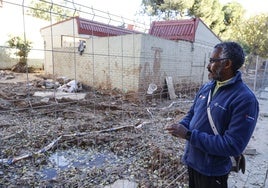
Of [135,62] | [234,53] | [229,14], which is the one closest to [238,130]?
[234,53]

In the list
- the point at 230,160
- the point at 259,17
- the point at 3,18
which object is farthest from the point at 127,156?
the point at 259,17

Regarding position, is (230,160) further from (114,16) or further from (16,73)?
(16,73)

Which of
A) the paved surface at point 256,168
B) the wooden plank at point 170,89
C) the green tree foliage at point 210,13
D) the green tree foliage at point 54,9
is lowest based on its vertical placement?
the paved surface at point 256,168

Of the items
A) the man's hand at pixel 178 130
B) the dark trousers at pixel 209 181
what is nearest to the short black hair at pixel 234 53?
the man's hand at pixel 178 130

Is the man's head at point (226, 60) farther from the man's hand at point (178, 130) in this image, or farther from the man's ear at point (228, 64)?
the man's hand at point (178, 130)

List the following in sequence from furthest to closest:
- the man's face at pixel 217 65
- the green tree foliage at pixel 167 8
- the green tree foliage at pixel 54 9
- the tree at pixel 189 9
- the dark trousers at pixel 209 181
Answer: the tree at pixel 189 9, the green tree foliage at pixel 167 8, the green tree foliage at pixel 54 9, the dark trousers at pixel 209 181, the man's face at pixel 217 65

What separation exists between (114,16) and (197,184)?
107 inches

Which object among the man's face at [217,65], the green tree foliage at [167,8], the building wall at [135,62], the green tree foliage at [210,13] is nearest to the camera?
the man's face at [217,65]

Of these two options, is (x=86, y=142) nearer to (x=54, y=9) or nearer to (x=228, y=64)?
(x=54, y=9)

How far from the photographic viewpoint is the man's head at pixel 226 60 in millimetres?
1351

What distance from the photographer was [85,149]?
11.9 feet

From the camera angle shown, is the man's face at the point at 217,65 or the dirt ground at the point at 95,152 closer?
the man's face at the point at 217,65

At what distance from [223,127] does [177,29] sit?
1037 centimetres

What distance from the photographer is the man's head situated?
1.35 m
